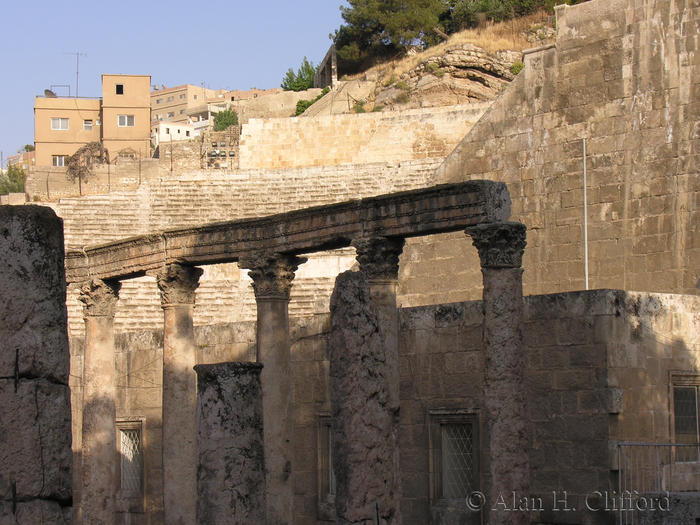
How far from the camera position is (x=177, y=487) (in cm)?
1454

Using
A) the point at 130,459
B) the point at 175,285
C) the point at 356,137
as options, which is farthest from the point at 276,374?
the point at 356,137

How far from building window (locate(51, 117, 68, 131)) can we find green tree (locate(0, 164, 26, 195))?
425 inches

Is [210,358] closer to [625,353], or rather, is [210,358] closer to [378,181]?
[625,353]

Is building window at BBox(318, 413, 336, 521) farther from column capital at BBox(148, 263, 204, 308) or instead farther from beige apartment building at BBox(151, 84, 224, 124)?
beige apartment building at BBox(151, 84, 224, 124)

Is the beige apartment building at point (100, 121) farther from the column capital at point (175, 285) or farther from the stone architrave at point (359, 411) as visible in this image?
the stone architrave at point (359, 411)

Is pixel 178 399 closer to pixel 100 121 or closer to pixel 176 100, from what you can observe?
pixel 100 121

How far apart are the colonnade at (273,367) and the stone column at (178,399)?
0.02 meters

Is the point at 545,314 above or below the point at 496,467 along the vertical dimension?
above

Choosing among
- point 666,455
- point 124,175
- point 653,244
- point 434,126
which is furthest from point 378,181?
point 666,455

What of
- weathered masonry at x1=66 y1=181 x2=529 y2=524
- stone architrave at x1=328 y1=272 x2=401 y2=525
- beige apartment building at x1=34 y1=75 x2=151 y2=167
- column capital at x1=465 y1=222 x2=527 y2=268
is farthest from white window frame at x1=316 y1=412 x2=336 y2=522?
beige apartment building at x1=34 y1=75 x2=151 y2=167

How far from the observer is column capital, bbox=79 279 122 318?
1625 cm

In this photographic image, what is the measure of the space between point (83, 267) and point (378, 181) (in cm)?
1734

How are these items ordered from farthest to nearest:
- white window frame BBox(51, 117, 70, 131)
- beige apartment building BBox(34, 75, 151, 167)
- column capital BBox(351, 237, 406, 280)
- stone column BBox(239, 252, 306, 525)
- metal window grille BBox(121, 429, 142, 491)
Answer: white window frame BBox(51, 117, 70, 131)
beige apartment building BBox(34, 75, 151, 167)
metal window grille BBox(121, 429, 142, 491)
stone column BBox(239, 252, 306, 525)
column capital BBox(351, 237, 406, 280)

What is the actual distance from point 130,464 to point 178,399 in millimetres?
4166
